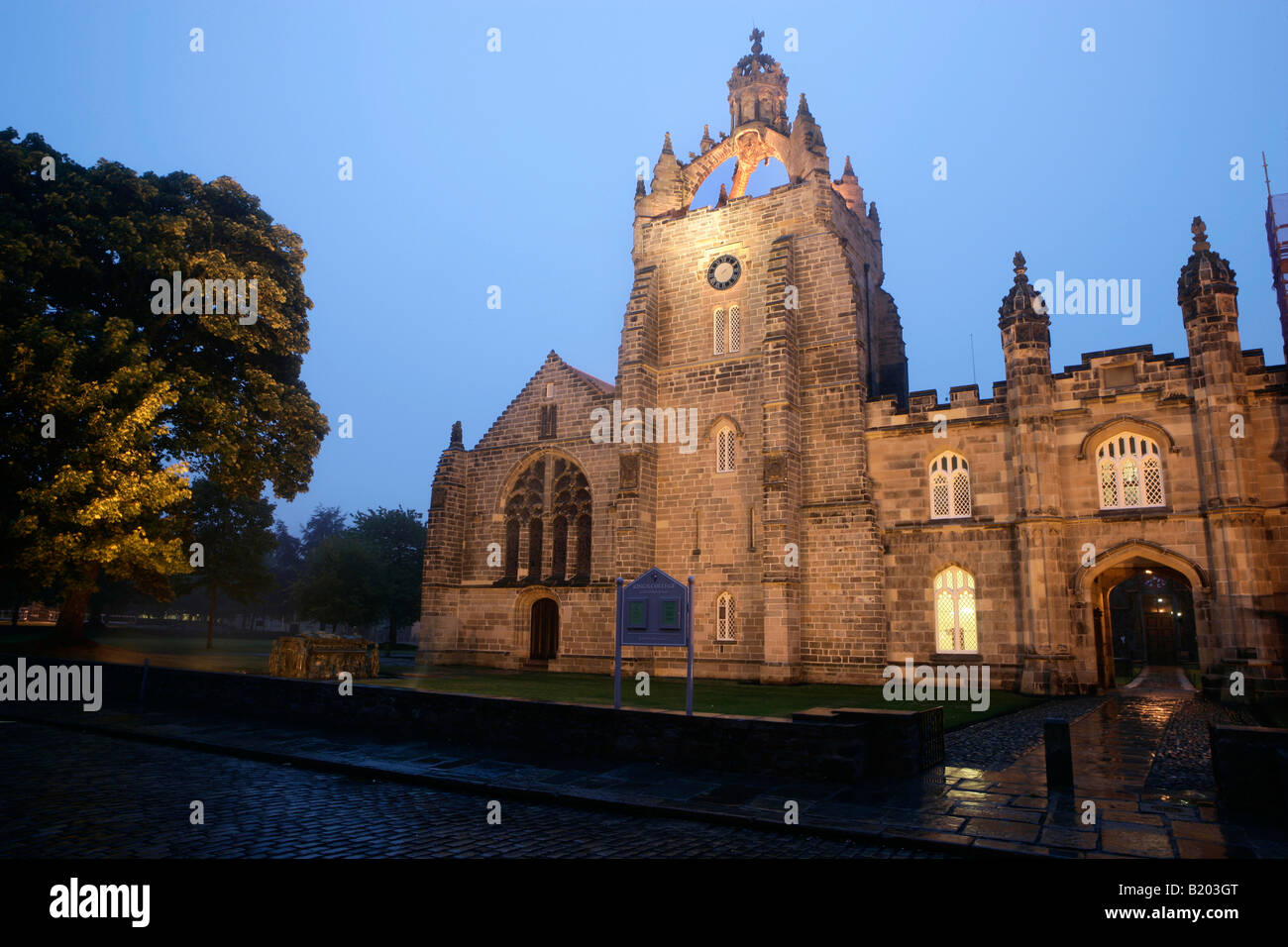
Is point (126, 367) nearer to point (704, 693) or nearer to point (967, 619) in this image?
point (704, 693)

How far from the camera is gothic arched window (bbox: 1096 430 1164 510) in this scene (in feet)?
77.7

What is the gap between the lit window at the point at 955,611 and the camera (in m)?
25.2

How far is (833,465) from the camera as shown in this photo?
27.9m

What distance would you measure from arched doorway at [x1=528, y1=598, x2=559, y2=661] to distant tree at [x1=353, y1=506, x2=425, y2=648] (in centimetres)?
2005

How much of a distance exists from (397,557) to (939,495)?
40346 millimetres

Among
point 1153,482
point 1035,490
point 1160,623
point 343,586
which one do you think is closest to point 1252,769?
point 1035,490

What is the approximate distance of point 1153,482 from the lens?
2369cm

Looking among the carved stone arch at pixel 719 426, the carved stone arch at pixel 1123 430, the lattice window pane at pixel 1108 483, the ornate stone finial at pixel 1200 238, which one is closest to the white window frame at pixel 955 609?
the lattice window pane at pixel 1108 483

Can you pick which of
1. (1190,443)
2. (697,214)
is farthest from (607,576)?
(1190,443)

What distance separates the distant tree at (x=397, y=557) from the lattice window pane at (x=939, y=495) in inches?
1344

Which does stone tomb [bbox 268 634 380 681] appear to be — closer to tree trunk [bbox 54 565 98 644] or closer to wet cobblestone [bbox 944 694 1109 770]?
tree trunk [bbox 54 565 98 644]

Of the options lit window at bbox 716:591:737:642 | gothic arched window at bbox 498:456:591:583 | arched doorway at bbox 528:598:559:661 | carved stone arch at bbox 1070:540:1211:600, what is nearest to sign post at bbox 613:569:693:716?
lit window at bbox 716:591:737:642
